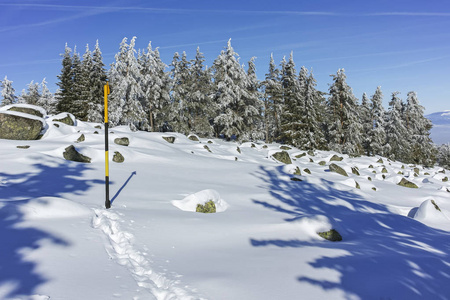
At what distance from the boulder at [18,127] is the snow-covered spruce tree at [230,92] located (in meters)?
19.0

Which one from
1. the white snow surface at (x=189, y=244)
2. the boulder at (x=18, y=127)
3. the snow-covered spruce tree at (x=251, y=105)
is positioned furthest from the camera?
the snow-covered spruce tree at (x=251, y=105)

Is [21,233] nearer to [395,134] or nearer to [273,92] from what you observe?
[273,92]

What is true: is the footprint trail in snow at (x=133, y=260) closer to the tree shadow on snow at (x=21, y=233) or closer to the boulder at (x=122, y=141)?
the tree shadow on snow at (x=21, y=233)

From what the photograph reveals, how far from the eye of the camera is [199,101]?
34031 millimetres

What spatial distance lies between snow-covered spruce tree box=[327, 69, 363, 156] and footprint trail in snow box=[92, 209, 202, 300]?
1357 inches

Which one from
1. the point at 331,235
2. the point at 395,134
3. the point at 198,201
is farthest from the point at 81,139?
the point at 395,134

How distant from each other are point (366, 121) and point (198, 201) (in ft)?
156


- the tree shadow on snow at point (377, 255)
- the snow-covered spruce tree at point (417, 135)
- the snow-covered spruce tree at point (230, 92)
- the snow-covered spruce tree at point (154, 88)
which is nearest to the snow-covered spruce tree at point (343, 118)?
the snow-covered spruce tree at point (230, 92)

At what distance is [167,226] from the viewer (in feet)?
20.0

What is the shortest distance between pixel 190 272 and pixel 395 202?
13.4 m

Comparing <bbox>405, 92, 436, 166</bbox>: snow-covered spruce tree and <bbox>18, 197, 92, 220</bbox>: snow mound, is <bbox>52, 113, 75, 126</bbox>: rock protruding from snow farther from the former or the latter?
<bbox>405, 92, 436, 166</bbox>: snow-covered spruce tree

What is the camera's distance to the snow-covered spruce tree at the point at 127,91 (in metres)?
29.2

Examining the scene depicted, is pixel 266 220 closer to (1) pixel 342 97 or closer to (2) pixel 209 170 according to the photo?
(2) pixel 209 170

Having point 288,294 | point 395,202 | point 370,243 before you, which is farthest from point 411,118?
point 288,294
